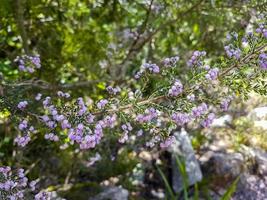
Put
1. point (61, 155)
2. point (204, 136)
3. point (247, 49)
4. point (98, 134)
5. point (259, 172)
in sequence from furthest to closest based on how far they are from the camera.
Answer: point (204, 136)
point (259, 172)
point (61, 155)
point (247, 49)
point (98, 134)

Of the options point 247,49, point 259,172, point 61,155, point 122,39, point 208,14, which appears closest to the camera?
point 247,49

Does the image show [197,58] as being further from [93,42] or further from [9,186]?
[93,42]

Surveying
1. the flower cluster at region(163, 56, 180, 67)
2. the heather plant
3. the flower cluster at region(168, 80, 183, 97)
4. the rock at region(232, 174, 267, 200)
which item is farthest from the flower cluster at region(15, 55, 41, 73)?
the rock at region(232, 174, 267, 200)

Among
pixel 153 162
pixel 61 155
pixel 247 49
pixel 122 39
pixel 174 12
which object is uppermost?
pixel 247 49

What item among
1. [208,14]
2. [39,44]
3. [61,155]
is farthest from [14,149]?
[208,14]

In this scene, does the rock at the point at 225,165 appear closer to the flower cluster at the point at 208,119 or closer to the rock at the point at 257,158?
the rock at the point at 257,158

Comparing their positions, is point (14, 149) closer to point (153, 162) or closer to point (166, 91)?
point (153, 162)
